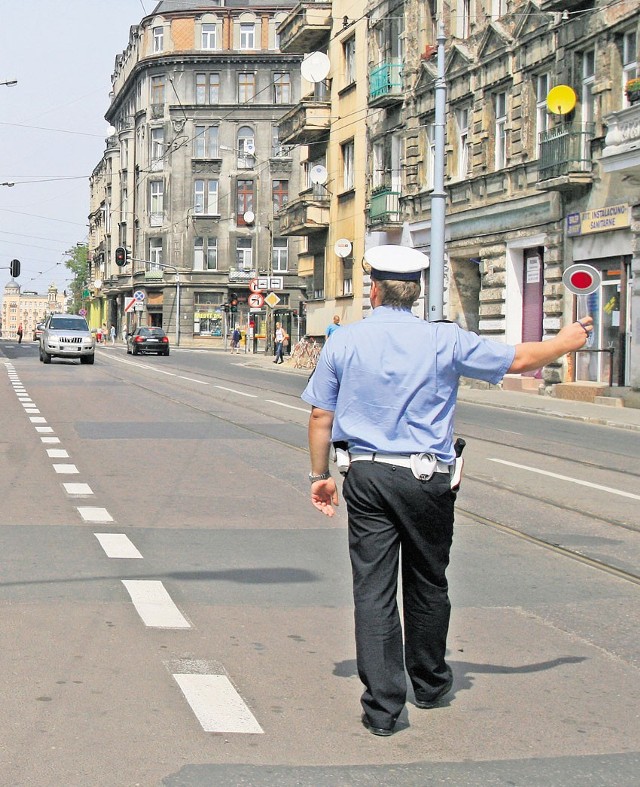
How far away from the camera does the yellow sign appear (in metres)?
26.8

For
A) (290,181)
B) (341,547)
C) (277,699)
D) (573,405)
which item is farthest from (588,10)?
(290,181)

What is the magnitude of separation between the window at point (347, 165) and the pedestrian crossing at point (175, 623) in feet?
116

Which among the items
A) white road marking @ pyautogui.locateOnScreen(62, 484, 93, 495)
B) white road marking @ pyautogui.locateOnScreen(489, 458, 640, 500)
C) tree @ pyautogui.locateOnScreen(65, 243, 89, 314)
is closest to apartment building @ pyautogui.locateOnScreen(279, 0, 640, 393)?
white road marking @ pyautogui.locateOnScreen(489, 458, 640, 500)

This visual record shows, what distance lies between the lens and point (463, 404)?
28.0 m

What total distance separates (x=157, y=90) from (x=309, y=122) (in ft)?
140

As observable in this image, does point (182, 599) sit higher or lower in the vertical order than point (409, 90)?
lower

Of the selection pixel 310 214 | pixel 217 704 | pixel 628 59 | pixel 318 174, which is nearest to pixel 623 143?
pixel 628 59

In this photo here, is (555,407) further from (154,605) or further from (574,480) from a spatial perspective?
(154,605)

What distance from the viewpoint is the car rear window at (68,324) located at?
45.6 m

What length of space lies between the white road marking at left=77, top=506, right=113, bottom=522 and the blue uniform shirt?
532 centimetres

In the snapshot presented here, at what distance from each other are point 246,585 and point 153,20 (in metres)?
85.0

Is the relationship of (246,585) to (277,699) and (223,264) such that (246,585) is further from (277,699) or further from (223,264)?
(223,264)

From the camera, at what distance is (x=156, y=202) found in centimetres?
8969

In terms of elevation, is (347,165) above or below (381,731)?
above
